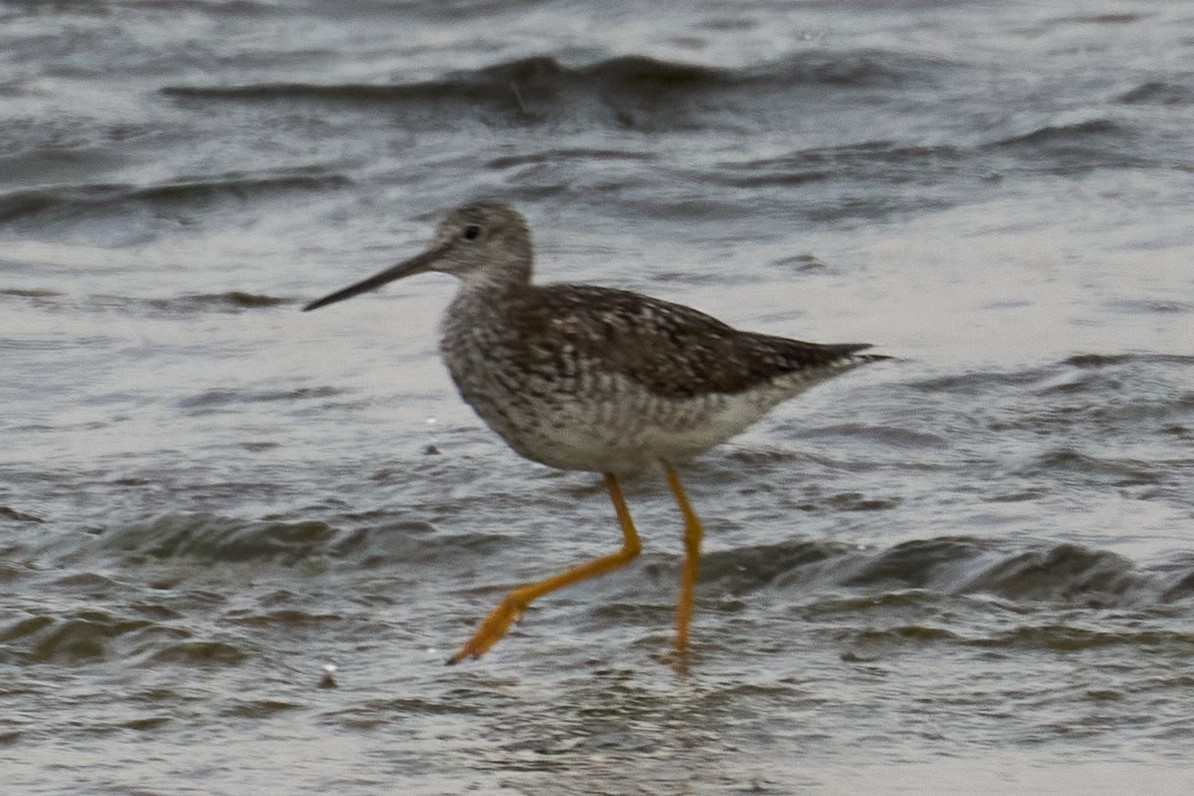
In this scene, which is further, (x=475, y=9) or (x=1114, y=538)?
(x=475, y=9)

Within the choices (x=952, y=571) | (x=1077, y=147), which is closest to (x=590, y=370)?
(x=952, y=571)

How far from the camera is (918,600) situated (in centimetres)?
681

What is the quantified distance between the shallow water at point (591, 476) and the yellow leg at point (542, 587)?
0.22ft

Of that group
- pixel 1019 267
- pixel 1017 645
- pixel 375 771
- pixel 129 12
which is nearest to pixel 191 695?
pixel 375 771

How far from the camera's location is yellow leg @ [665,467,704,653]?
22.1 feet

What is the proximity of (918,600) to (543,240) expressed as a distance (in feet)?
16.8

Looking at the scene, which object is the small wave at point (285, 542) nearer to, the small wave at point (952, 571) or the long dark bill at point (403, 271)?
the long dark bill at point (403, 271)

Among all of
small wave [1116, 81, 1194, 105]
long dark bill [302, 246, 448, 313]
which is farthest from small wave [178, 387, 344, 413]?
small wave [1116, 81, 1194, 105]

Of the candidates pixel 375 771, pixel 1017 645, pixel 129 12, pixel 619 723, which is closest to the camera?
pixel 375 771

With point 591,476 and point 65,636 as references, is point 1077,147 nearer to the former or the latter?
point 591,476

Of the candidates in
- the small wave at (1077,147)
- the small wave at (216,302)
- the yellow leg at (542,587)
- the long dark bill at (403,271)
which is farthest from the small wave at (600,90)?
the yellow leg at (542,587)

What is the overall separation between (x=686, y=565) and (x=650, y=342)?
0.72 metres

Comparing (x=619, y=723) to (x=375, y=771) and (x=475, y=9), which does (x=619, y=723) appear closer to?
(x=375, y=771)

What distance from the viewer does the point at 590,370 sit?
21.9 feet
